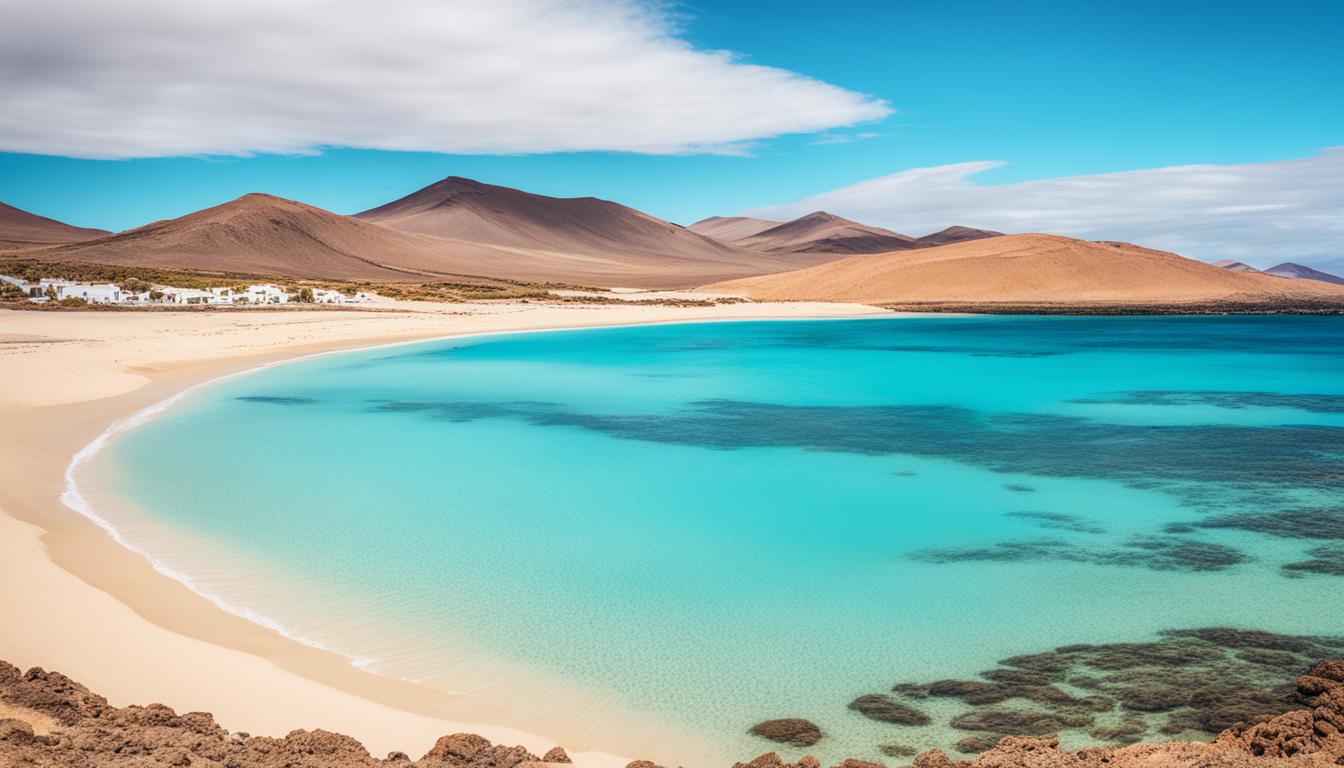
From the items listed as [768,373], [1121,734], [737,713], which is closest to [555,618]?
[737,713]

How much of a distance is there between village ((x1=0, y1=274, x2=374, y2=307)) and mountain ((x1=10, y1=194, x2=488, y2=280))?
165ft

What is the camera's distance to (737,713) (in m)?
4.85

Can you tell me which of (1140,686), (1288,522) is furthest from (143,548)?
(1288,522)

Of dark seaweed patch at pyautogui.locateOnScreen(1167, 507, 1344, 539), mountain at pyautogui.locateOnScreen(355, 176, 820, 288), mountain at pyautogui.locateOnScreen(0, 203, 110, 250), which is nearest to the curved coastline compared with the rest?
dark seaweed patch at pyautogui.locateOnScreen(1167, 507, 1344, 539)

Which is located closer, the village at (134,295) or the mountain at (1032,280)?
the village at (134,295)

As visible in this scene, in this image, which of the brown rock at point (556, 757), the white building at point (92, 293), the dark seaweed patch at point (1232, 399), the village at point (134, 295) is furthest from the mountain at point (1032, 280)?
the brown rock at point (556, 757)

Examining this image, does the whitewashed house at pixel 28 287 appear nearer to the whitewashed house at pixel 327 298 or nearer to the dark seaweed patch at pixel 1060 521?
the whitewashed house at pixel 327 298

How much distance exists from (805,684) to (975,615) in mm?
1742

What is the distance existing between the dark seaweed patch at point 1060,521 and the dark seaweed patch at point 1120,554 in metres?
0.47

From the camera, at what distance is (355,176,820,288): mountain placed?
138 metres

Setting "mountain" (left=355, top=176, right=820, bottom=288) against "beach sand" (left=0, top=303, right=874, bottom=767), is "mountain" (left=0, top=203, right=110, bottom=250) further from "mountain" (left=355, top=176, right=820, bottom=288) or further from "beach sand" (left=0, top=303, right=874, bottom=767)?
"beach sand" (left=0, top=303, right=874, bottom=767)

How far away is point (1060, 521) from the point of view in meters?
9.02

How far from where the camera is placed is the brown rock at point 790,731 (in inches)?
180

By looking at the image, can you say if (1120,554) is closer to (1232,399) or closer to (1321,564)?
(1321,564)
